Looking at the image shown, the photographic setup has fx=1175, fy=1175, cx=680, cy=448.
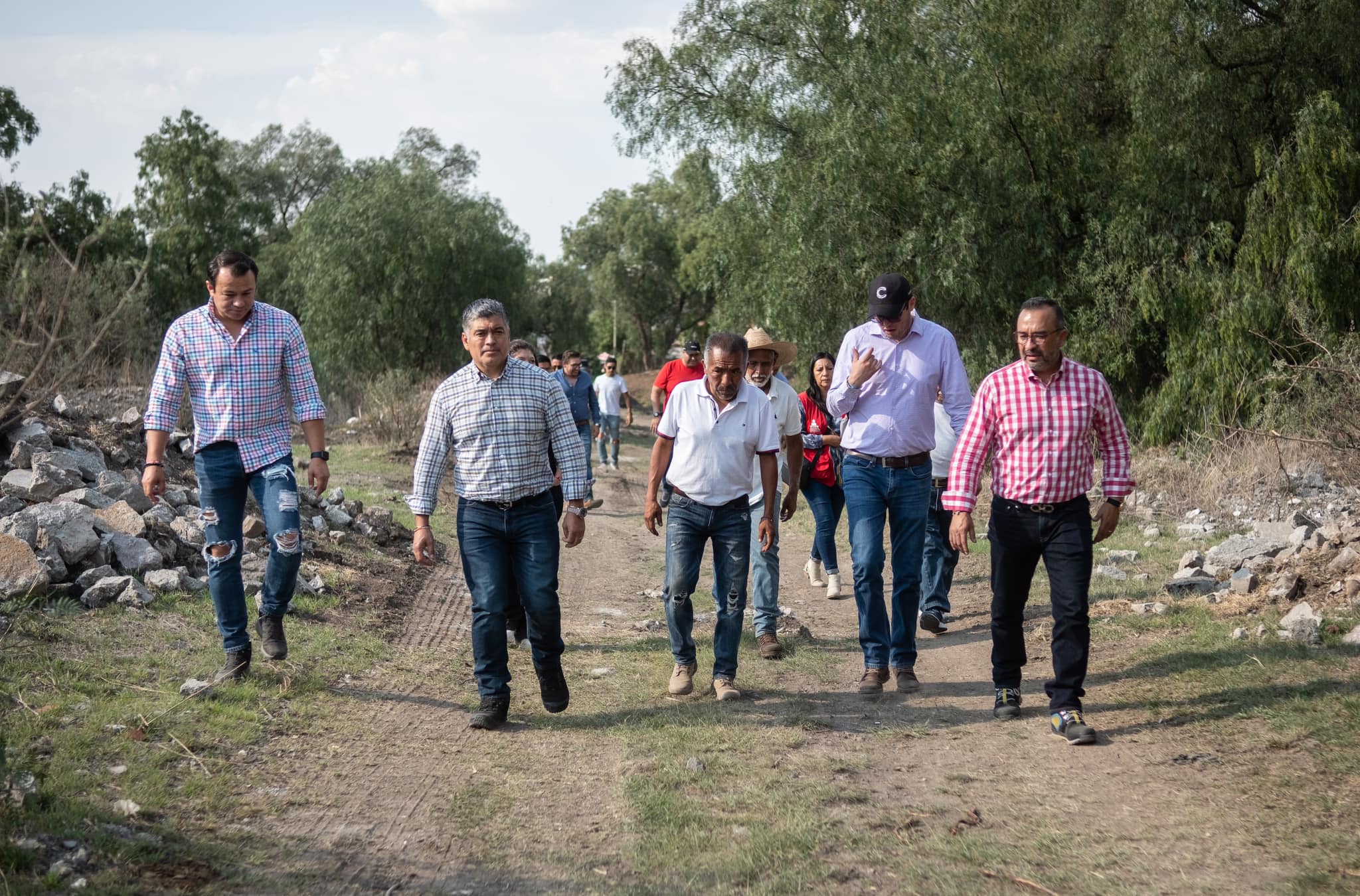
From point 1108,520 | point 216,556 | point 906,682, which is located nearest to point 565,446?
point 216,556

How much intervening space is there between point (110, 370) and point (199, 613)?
13.1m

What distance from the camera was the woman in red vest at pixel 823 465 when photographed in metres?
9.05

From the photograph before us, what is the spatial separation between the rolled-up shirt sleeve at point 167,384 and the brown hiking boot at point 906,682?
411 centimetres

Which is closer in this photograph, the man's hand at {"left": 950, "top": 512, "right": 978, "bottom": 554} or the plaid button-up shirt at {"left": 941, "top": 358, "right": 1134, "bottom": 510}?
the plaid button-up shirt at {"left": 941, "top": 358, "right": 1134, "bottom": 510}

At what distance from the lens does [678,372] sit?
11391 millimetres

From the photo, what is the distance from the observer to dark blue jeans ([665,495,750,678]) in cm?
626

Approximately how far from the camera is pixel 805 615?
895cm

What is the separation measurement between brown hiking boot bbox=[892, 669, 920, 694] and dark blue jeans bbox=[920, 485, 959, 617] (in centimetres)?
167

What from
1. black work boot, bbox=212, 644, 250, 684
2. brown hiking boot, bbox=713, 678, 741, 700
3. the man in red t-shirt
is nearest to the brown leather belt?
brown hiking boot, bbox=713, 678, 741, 700

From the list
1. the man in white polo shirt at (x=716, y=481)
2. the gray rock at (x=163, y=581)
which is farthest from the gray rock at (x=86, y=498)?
the man in white polo shirt at (x=716, y=481)

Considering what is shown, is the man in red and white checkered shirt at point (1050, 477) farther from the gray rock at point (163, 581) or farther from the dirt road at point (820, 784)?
the gray rock at point (163, 581)

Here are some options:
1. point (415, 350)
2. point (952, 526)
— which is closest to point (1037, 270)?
point (952, 526)

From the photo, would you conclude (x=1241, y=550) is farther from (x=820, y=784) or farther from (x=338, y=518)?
(x=338, y=518)

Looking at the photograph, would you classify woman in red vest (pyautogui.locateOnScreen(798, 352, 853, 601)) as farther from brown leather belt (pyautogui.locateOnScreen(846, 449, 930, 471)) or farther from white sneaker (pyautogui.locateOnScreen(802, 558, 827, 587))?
brown leather belt (pyautogui.locateOnScreen(846, 449, 930, 471))
